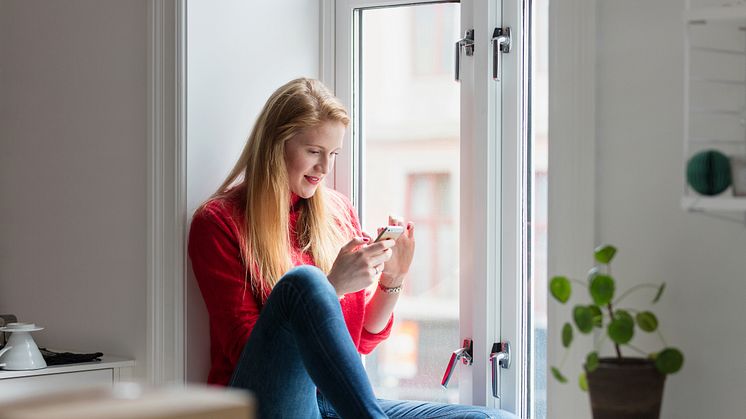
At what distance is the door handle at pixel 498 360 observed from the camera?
2.25 meters

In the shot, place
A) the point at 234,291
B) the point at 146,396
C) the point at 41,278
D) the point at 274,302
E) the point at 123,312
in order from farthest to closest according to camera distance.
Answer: the point at 41,278 < the point at 123,312 < the point at 234,291 < the point at 274,302 < the point at 146,396

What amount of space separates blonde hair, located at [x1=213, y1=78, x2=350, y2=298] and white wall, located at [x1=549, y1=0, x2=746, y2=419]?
714mm

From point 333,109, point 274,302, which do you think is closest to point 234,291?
point 274,302

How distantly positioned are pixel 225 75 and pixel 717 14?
1241 millimetres

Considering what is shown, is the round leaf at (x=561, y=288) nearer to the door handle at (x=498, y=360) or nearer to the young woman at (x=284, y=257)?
the young woman at (x=284, y=257)

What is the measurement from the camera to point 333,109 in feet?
7.40

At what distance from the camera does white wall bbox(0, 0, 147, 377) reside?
7.66ft

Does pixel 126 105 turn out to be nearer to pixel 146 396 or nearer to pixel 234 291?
pixel 234 291

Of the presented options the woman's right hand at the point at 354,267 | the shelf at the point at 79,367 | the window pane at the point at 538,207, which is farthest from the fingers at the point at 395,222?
the shelf at the point at 79,367

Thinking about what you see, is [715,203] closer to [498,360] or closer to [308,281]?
[308,281]

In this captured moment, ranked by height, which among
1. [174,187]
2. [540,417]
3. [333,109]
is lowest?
[540,417]

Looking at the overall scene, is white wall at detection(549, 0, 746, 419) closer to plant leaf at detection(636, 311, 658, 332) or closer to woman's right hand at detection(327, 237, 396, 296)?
plant leaf at detection(636, 311, 658, 332)

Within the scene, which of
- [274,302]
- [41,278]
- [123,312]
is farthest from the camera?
[41,278]

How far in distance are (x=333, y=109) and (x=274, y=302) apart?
Result: 21.8 inches
